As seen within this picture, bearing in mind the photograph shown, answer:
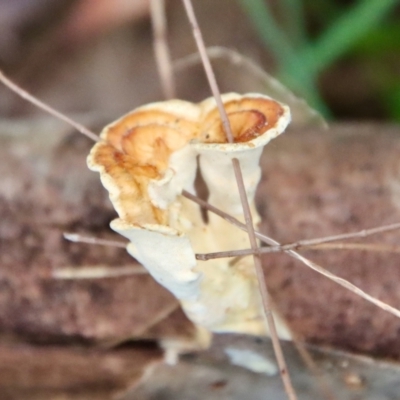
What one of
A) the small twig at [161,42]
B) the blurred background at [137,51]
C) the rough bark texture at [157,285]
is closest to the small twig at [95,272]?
the rough bark texture at [157,285]

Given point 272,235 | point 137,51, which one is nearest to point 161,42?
point 272,235

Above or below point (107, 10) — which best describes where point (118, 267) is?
below

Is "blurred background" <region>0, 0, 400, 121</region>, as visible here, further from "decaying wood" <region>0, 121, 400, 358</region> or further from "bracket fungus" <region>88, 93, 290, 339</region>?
"bracket fungus" <region>88, 93, 290, 339</region>

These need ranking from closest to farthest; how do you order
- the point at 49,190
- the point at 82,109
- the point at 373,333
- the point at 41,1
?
the point at 373,333 < the point at 49,190 < the point at 41,1 < the point at 82,109

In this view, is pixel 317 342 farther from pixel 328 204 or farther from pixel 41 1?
Result: pixel 41 1

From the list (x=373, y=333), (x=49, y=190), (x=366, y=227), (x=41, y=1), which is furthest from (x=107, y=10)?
(x=373, y=333)

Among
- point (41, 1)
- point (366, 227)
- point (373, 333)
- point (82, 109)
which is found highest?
point (41, 1)

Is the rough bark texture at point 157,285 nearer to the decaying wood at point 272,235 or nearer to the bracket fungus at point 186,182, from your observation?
the decaying wood at point 272,235

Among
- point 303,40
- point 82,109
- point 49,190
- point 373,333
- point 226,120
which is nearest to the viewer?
point 226,120
